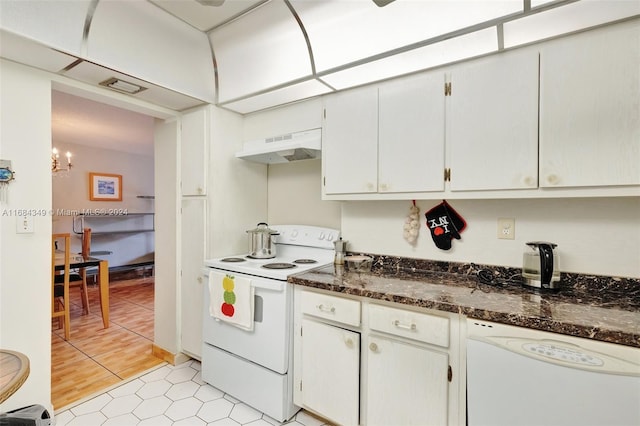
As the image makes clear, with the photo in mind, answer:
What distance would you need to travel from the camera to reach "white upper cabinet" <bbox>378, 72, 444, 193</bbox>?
164 cm

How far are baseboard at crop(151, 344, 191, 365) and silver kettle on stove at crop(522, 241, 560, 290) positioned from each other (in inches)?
101

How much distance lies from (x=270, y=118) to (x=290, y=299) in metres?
1.51

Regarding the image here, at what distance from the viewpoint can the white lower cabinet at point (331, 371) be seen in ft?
5.07

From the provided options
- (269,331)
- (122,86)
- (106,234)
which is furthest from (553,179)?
(106,234)

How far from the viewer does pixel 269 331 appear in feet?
5.89

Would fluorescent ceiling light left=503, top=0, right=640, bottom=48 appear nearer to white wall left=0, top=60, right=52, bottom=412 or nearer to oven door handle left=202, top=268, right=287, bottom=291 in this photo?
oven door handle left=202, top=268, right=287, bottom=291

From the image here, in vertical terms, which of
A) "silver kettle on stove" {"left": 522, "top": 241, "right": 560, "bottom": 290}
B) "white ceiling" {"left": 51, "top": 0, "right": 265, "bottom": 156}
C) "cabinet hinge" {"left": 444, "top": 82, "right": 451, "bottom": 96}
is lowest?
"silver kettle on stove" {"left": 522, "top": 241, "right": 560, "bottom": 290}

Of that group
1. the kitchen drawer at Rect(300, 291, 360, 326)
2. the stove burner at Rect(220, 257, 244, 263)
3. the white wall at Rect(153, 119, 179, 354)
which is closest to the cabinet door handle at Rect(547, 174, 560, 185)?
the kitchen drawer at Rect(300, 291, 360, 326)

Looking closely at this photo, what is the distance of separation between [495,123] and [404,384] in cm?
136

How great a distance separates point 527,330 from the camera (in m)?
1.12

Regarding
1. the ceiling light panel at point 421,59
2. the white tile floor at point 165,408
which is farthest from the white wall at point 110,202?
the ceiling light panel at point 421,59

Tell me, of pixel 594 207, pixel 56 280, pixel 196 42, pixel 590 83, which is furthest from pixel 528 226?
pixel 56 280

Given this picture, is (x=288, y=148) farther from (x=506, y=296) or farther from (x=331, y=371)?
(x=506, y=296)

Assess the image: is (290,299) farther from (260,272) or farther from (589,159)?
(589,159)
